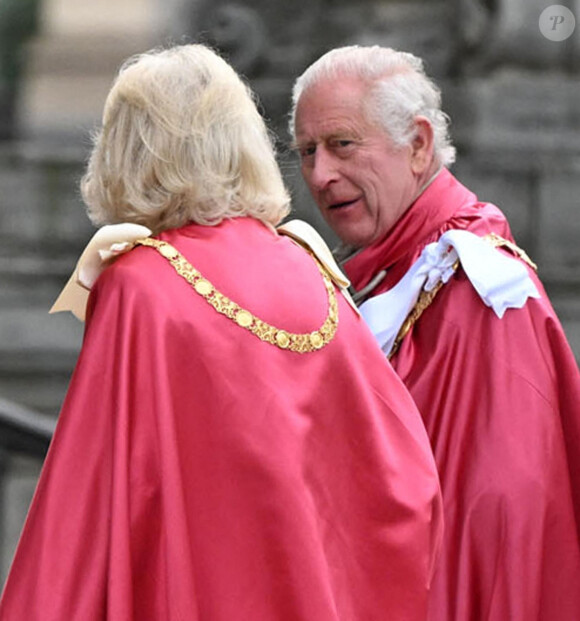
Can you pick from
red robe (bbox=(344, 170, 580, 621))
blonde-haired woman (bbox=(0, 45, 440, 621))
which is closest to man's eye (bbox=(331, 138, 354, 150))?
red robe (bbox=(344, 170, 580, 621))

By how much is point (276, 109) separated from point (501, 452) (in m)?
4.71

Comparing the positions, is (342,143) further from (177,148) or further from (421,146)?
(177,148)

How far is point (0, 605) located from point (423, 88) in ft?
6.16

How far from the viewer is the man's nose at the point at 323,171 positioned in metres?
4.59

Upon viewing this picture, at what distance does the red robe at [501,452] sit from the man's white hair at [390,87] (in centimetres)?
44

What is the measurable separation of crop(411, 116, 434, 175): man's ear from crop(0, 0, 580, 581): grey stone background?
3429 mm

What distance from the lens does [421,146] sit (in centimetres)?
470

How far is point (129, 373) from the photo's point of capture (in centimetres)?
346

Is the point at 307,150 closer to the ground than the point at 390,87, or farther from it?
closer to the ground

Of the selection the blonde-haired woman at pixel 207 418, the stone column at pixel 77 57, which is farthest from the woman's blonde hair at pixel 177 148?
the stone column at pixel 77 57

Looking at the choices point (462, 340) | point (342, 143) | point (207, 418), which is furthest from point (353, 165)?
point (207, 418)

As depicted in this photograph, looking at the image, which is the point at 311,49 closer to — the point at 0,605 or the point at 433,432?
the point at 433,432

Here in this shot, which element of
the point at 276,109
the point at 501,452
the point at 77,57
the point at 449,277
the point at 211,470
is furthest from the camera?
the point at 77,57

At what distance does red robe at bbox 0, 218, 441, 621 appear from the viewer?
3.43 m
